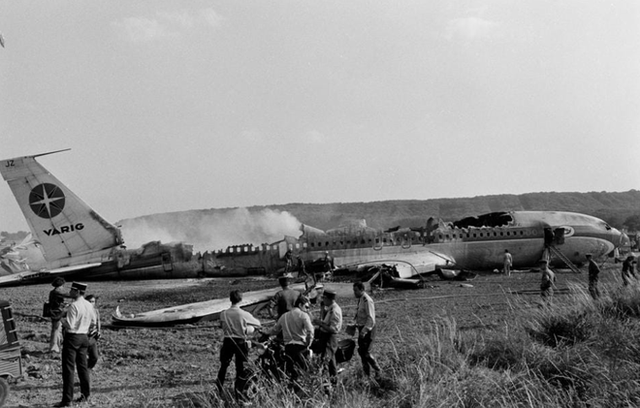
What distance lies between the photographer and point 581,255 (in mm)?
29703

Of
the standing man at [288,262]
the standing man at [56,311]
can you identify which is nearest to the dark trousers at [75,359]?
the standing man at [56,311]

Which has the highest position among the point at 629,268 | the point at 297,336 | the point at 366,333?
the point at 297,336

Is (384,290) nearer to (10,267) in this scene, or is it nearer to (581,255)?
(581,255)

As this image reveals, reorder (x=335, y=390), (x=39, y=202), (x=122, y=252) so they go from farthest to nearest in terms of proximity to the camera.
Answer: (x=122, y=252) → (x=39, y=202) → (x=335, y=390)

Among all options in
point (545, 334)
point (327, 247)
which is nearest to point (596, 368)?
point (545, 334)

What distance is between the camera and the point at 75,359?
8.52 m

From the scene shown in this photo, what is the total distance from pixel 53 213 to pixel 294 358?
2041 centimetres

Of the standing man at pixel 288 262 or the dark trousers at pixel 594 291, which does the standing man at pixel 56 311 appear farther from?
the standing man at pixel 288 262

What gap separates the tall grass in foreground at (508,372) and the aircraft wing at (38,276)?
18.8m

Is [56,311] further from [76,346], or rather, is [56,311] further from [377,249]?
[377,249]

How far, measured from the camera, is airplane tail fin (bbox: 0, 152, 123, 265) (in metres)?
24.6

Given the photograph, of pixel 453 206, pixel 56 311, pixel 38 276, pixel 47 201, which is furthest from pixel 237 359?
pixel 453 206

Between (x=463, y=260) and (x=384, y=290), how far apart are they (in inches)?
314

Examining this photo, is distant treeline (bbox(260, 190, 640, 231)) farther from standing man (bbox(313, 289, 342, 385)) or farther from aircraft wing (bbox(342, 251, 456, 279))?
standing man (bbox(313, 289, 342, 385))
